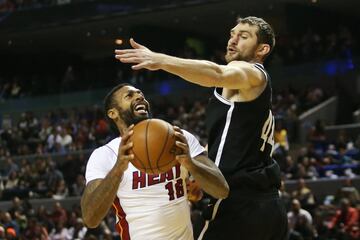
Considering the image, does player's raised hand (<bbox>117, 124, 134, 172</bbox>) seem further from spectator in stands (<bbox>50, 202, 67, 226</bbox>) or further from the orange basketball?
spectator in stands (<bbox>50, 202, 67, 226</bbox>)

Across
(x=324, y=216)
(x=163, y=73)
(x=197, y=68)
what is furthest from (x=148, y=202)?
(x=163, y=73)

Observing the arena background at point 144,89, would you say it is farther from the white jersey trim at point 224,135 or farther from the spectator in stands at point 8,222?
the white jersey trim at point 224,135

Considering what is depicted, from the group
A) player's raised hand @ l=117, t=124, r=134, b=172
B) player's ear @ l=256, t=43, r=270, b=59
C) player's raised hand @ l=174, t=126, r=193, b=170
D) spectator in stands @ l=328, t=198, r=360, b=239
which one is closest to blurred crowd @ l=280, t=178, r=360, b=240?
spectator in stands @ l=328, t=198, r=360, b=239

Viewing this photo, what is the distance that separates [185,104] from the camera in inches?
853

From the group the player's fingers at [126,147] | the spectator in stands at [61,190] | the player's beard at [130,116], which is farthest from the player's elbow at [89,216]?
the spectator in stands at [61,190]

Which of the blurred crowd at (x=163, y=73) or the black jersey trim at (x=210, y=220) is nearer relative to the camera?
the black jersey trim at (x=210, y=220)

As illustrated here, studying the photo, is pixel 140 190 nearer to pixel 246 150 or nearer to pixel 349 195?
pixel 246 150

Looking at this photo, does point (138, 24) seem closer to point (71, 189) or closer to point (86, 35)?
point (86, 35)

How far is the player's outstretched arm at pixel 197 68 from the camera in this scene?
3.86 metres

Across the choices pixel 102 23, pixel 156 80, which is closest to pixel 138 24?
pixel 102 23

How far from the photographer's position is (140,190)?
4.31m

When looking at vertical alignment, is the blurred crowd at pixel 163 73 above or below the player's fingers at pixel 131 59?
below

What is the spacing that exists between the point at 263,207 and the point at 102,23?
22.0 metres

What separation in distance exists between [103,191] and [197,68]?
0.82 metres
